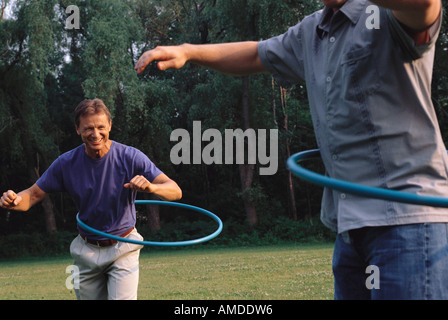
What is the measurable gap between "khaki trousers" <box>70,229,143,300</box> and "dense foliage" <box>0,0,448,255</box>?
19.7m

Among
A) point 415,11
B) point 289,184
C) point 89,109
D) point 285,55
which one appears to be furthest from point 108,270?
point 289,184

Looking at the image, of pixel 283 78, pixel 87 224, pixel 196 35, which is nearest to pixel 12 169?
pixel 196 35

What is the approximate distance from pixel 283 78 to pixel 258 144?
2410 centimetres

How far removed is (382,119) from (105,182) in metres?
3.26

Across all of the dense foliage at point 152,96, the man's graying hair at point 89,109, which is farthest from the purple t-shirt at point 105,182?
the dense foliage at point 152,96

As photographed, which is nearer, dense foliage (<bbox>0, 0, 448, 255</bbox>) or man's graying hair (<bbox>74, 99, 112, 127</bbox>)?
man's graying hair (<bbox>74, 99, 112, 127</bbox>)

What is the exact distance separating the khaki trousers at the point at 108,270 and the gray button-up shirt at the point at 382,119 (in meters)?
2.98

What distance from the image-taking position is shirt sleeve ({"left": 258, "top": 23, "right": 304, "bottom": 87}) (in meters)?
3.06

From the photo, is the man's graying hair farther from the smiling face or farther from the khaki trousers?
the khaki trousers

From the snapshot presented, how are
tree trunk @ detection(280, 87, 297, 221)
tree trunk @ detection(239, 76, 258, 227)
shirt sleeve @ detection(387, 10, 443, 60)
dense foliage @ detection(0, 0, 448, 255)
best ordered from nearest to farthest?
shirt sleeve @ detection(387, 10, 443, 60)
dense foliage @ detection(0, 0, 448, 255)
tree trunk @ detection(239, 76, 258, 227)
tree trunk @ detection(280, 87, 297, 221)

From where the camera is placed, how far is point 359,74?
8.13 feet

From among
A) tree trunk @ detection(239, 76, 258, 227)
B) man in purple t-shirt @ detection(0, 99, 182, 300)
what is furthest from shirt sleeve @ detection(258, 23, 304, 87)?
tree trunk @ detection(239, 76, 258, 227)

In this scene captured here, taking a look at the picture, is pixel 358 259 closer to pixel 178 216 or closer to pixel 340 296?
pixel 340 296

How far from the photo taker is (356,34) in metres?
2.52
